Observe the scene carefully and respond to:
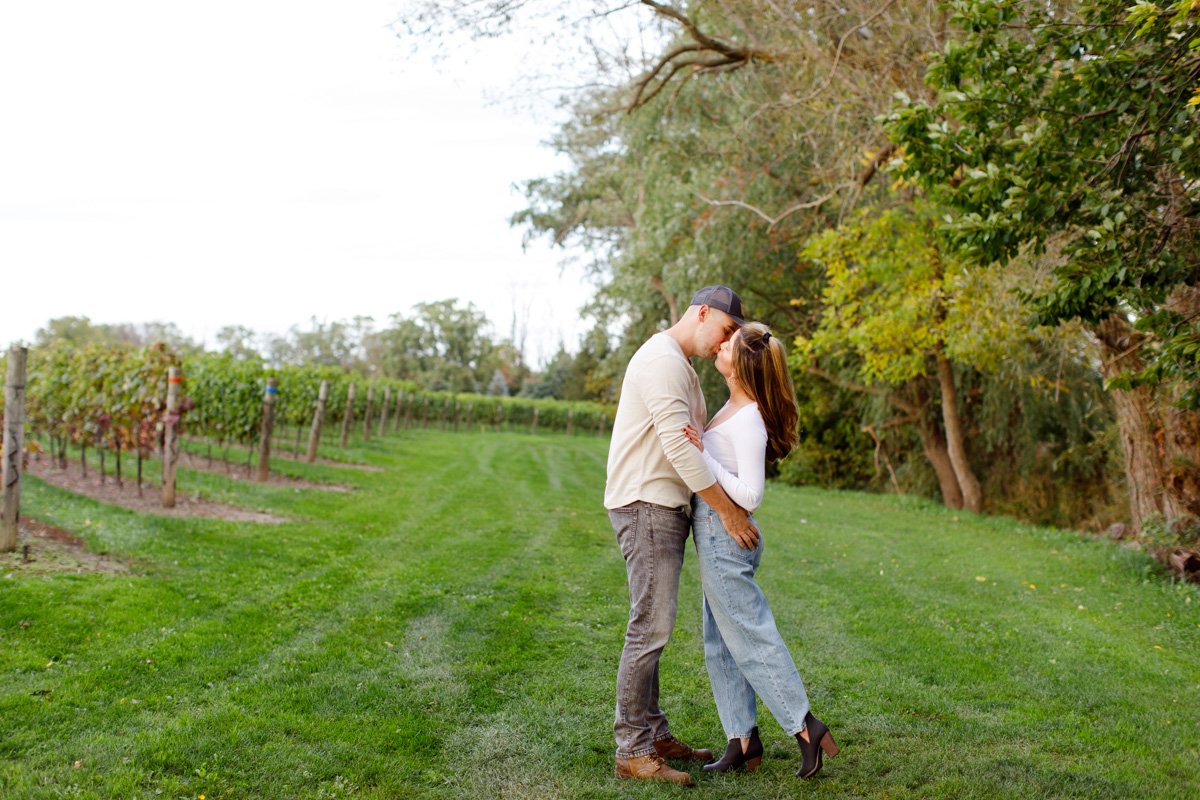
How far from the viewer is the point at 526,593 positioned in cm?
686

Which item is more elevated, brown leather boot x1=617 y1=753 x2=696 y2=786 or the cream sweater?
the cream sweater

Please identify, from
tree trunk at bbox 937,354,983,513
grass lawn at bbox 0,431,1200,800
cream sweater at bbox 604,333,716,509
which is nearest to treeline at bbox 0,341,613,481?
grass lawn at bbox 0,431,1200,800

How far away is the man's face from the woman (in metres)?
0.04

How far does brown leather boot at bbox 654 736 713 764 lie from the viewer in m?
3.80

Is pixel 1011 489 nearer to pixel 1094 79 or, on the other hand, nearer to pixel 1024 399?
pixel 1024 399

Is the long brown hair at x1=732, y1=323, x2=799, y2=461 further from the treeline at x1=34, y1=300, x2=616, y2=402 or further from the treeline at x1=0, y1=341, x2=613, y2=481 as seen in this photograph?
the treeline at x1=34, y1=300, x2=616, y2=402

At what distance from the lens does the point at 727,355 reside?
3709 mm

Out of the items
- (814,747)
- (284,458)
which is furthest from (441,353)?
(814,747)

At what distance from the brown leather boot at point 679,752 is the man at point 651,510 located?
6 centimetres

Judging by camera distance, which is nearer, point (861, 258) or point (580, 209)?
point (861, 258)

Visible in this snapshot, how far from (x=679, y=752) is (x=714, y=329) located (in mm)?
1730

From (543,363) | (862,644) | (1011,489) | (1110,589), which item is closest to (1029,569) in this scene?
(1110,589)

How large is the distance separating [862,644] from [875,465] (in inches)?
600

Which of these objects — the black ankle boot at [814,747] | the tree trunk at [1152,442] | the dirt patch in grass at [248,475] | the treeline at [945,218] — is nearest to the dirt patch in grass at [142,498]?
the dirt patch in grass at [248,475]
